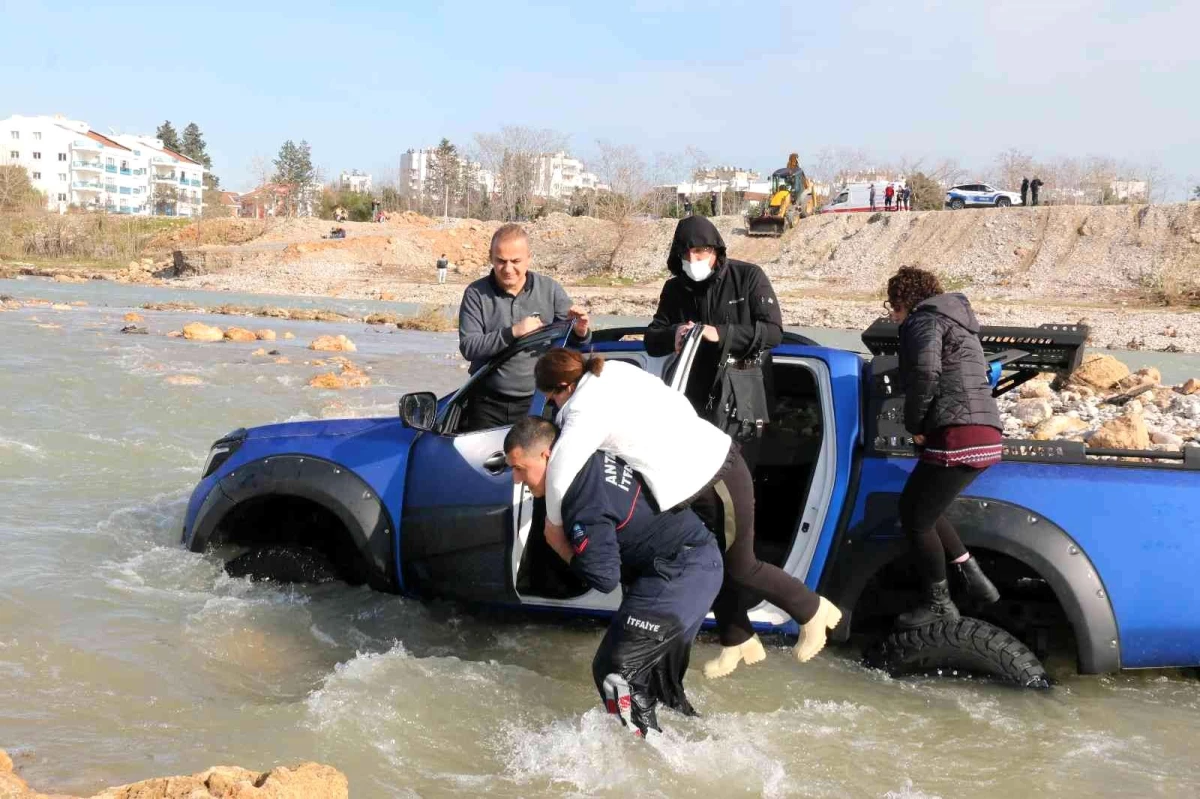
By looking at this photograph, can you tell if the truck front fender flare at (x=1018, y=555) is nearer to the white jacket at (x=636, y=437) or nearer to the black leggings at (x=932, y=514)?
the black leggings at (x=932, y=514)

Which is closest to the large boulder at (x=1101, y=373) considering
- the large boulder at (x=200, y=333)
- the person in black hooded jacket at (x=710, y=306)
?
the person in black hooded jacket at (x=710, y=306)

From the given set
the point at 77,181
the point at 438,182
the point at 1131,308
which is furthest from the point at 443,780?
the point at 77,181

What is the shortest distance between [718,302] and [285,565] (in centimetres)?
238

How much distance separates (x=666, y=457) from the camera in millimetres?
4035

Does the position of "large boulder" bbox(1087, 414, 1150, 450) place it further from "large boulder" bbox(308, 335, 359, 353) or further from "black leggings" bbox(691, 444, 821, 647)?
"large boulder" bbox(308, 335, 359, 353)

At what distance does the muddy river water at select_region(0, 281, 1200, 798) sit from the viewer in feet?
13.4

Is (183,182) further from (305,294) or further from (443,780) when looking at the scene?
(443,780)

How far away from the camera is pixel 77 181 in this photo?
126688 millimetres

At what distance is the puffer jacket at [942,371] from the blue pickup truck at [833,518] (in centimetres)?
23

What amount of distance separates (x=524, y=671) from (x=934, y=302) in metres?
2.28

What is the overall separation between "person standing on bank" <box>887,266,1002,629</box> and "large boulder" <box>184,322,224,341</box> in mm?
21729

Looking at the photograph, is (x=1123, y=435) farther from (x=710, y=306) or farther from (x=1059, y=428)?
(x=710, y=306)

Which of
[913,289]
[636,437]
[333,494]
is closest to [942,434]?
[913,289]

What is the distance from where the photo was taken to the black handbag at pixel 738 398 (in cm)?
488
